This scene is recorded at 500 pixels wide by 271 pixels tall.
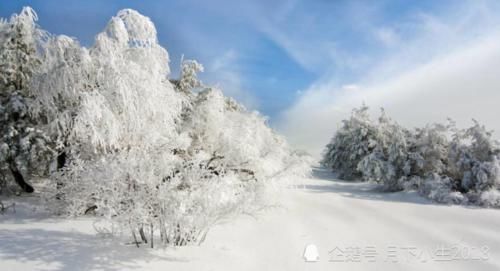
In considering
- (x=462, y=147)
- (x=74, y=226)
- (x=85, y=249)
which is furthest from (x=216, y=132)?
(x=462, y=147)

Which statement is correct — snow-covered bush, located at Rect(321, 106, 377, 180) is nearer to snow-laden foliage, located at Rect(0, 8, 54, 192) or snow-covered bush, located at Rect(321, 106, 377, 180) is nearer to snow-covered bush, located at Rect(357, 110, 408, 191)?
snow-covered bush, located at Rect(357, 110, 408, 191)

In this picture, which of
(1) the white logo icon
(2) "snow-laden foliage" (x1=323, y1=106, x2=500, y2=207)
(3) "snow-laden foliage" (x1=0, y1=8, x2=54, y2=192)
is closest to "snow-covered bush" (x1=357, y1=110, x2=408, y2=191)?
(2) "snow-laden foliage" (x1=323, y1=106, x2=500, y2=207)

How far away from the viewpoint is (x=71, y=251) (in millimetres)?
5559

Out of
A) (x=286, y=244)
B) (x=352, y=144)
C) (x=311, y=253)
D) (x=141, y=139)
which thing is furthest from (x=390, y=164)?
(x=141, y=139)

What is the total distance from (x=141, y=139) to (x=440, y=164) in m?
13.3

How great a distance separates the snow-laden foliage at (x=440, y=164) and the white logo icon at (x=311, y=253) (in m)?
8.25

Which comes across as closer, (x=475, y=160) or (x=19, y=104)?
(x=19, y=104)

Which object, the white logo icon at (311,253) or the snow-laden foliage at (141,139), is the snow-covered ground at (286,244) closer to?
the white logo icon at (311,253)

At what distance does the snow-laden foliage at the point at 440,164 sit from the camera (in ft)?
41.5

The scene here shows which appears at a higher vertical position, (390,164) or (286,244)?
(390,164)

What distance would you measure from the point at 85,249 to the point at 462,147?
1409cm

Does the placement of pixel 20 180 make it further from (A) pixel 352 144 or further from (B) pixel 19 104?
(A) pixel 352 144

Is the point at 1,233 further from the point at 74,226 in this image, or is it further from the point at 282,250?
the point at 282,250

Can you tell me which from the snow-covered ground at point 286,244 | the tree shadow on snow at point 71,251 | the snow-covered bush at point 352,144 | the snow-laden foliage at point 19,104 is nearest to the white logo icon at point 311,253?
the snow-covered ground at point 286,244
